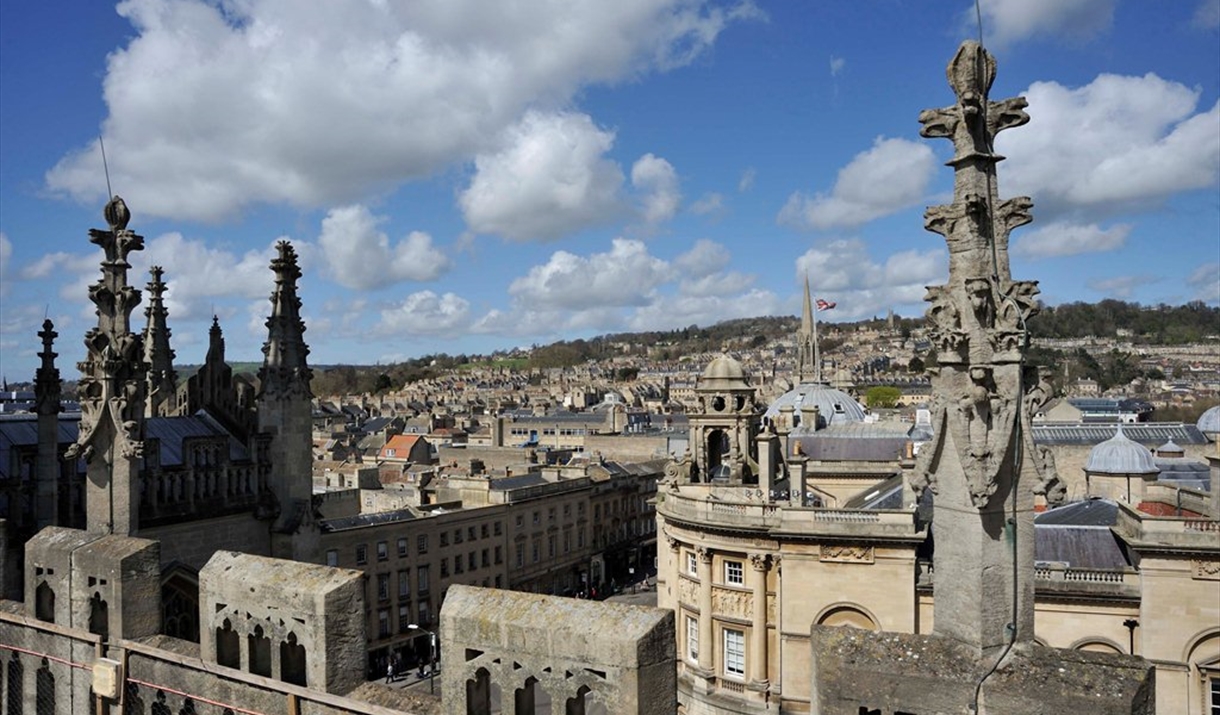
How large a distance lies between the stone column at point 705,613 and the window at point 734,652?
0.56 metres

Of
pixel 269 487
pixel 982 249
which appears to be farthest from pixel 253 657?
pixel 269 487

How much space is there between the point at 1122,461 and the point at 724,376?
51.9 feet

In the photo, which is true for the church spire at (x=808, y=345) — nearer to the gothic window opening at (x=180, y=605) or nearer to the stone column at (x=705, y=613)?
the stone column at (x=705, y=613)

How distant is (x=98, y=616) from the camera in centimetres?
964

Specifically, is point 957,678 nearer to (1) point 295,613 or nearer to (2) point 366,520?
(1) point 295,613

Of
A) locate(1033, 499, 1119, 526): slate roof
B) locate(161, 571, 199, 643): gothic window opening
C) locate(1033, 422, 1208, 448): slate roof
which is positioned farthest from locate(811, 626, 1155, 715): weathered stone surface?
locate(1033, 422, 1208, 448): slate roof

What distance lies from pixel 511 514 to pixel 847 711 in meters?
54.5

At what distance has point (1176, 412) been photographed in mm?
125562

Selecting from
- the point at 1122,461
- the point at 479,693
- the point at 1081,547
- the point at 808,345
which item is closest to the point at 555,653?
the point at 479,693

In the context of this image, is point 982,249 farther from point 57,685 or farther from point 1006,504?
point 57,685

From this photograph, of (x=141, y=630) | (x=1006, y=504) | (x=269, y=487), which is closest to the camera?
(x=1006, y=504)

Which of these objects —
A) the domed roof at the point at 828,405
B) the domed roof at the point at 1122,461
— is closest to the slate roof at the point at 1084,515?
the domed roof at the point at 1122,461

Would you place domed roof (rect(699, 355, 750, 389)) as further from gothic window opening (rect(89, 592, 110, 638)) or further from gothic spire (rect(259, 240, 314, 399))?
gothic window opening (rect(89, 592, 110, 638))

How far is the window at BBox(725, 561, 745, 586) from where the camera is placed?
31547 mm
